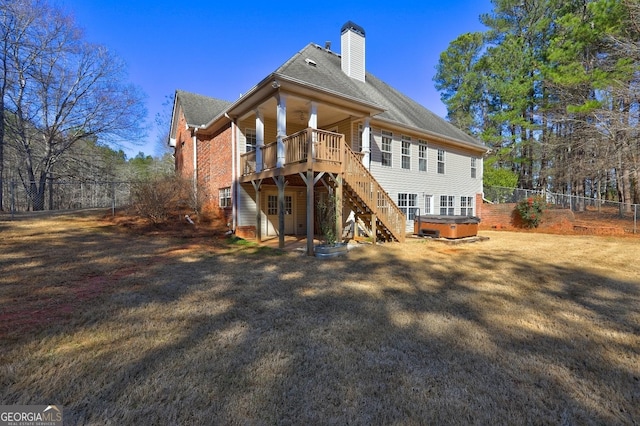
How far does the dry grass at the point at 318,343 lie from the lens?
2.20 metres

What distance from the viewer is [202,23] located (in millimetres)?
12578

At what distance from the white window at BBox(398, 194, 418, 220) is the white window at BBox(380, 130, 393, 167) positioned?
1829 mm

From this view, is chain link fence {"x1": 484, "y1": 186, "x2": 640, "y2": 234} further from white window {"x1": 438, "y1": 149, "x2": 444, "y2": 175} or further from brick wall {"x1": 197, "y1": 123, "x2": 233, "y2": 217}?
brick wall {"x1": 197, "y1": 123, "x2": 233, "y2": 217}

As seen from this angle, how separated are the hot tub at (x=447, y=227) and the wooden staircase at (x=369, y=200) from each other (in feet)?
6.32

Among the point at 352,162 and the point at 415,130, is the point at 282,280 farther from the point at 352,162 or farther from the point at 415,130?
the point at 415,130

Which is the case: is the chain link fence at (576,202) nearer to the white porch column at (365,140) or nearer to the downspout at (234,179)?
the white porch column at (365,140)

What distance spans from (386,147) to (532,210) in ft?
29.1

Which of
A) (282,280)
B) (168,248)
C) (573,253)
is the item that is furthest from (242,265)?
(573,253)

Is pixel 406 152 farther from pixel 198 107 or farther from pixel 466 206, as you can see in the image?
pixel 198 107

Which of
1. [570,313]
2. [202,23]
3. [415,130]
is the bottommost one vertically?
[570,313]

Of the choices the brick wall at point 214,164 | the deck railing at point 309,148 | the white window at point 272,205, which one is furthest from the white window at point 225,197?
the deck railing at point 309,148

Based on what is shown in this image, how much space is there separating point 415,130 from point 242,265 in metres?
10.5

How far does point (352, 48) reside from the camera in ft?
45.4

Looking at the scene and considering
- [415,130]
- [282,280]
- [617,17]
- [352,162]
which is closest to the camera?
[282,280]
